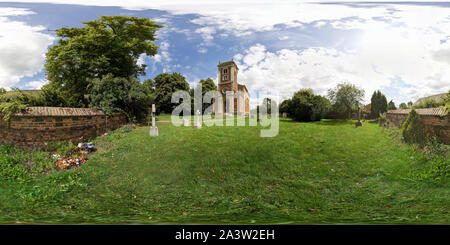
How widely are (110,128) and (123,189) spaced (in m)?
4.43

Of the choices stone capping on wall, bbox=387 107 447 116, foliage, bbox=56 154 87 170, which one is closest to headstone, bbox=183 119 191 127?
foliage, bbox=56 154 87 170

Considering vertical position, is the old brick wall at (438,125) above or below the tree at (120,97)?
below

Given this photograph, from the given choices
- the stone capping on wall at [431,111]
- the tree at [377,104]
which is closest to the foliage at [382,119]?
the tree at [377,104]

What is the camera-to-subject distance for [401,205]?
9.00ft

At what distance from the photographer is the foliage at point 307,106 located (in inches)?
313

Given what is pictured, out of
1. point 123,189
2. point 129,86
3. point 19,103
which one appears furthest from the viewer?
point 129,86

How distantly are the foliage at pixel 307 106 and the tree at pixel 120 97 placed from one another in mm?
7624

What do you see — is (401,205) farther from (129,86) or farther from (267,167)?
(129,86)

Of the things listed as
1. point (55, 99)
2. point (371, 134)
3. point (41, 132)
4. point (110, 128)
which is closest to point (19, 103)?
point (41, 132)

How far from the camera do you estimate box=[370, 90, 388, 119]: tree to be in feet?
16.2

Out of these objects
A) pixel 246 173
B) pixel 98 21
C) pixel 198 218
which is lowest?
pixel 198 218

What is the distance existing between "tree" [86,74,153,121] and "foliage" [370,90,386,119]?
7928mm

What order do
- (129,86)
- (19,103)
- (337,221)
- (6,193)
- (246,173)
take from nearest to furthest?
(337,221)
(6,193)
(246,173)
(19,103)
(129,86)

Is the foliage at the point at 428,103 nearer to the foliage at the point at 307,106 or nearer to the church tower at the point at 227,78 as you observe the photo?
the foliage at the point at 307,106
